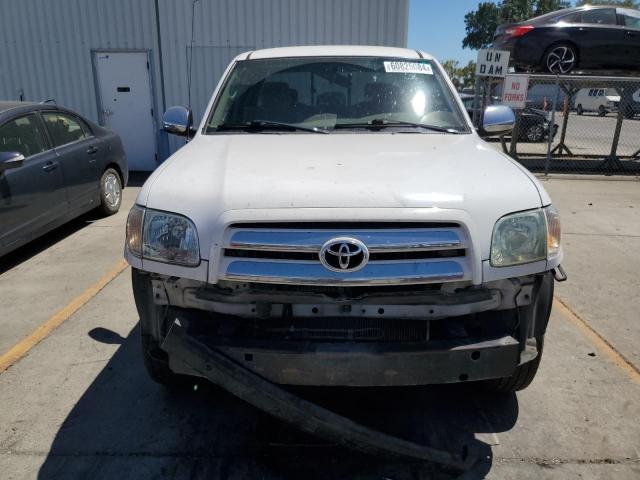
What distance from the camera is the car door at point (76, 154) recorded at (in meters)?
6.22

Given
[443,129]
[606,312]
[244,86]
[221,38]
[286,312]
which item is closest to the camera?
[286,312]

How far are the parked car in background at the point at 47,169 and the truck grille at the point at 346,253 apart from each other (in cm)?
379

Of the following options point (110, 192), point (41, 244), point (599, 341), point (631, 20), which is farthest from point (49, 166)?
point (631, 20)

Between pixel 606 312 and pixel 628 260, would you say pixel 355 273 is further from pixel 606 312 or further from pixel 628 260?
pixel 628 260

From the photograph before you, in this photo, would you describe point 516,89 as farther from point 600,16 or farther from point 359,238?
point 359,238

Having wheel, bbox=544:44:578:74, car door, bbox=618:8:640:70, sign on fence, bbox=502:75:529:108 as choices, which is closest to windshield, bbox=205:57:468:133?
sign on fence, bbox=502:75:529:108

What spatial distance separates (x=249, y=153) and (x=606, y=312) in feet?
11.0

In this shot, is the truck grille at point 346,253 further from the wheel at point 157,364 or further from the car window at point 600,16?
the car window at point 600,16

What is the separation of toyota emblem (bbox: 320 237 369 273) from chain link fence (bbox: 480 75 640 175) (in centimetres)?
1019

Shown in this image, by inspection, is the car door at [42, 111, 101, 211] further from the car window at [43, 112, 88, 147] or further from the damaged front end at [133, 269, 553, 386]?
the damaged front end at [133, 269, 553, 386]

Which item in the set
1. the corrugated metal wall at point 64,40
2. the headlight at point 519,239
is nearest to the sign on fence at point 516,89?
the corrugated metal wall at point 64,40

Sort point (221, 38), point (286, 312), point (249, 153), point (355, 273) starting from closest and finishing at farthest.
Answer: point (355, 273), point (286, 312), point (249, 153), point (221, 38)

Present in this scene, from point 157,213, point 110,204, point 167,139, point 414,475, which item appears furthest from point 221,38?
point 414,475

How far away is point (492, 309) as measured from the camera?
8.20ft
